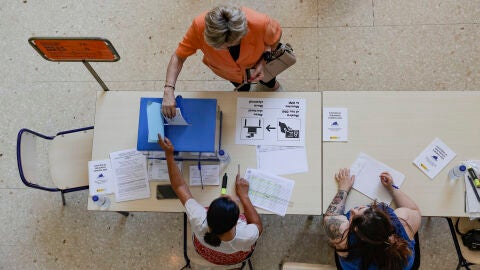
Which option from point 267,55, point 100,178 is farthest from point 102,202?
point 267,55

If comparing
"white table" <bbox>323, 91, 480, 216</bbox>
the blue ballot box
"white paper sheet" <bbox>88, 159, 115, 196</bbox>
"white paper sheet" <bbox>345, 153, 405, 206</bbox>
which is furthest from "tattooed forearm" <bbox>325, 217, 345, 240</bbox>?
"white paper sheet" <bbox>88, 159, 115, 196</bbox>

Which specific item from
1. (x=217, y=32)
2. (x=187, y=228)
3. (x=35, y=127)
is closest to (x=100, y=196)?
(x=187, y=228)

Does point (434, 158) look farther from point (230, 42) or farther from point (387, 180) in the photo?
point (230, 42)

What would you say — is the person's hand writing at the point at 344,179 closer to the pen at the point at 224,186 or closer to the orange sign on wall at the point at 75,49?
the pen at the point at 224,186

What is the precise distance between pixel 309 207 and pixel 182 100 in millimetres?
905

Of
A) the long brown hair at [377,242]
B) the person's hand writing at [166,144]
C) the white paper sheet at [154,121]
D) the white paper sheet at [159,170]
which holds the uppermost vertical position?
the white paper sheet at [154,121]

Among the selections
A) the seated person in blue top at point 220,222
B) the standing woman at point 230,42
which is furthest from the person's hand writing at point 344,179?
the standing woman at point 230,42

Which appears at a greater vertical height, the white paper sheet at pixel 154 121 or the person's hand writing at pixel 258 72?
the person's hand writing at pixel 258 72

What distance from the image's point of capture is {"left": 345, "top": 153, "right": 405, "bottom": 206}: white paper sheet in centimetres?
191

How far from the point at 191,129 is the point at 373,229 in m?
1.00

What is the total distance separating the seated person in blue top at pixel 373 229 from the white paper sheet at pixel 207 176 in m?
0.64

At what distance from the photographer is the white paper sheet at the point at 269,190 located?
1935 mm

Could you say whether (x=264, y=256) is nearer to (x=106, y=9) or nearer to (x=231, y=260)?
(x=231, y=260)

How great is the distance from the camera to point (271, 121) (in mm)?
2035
